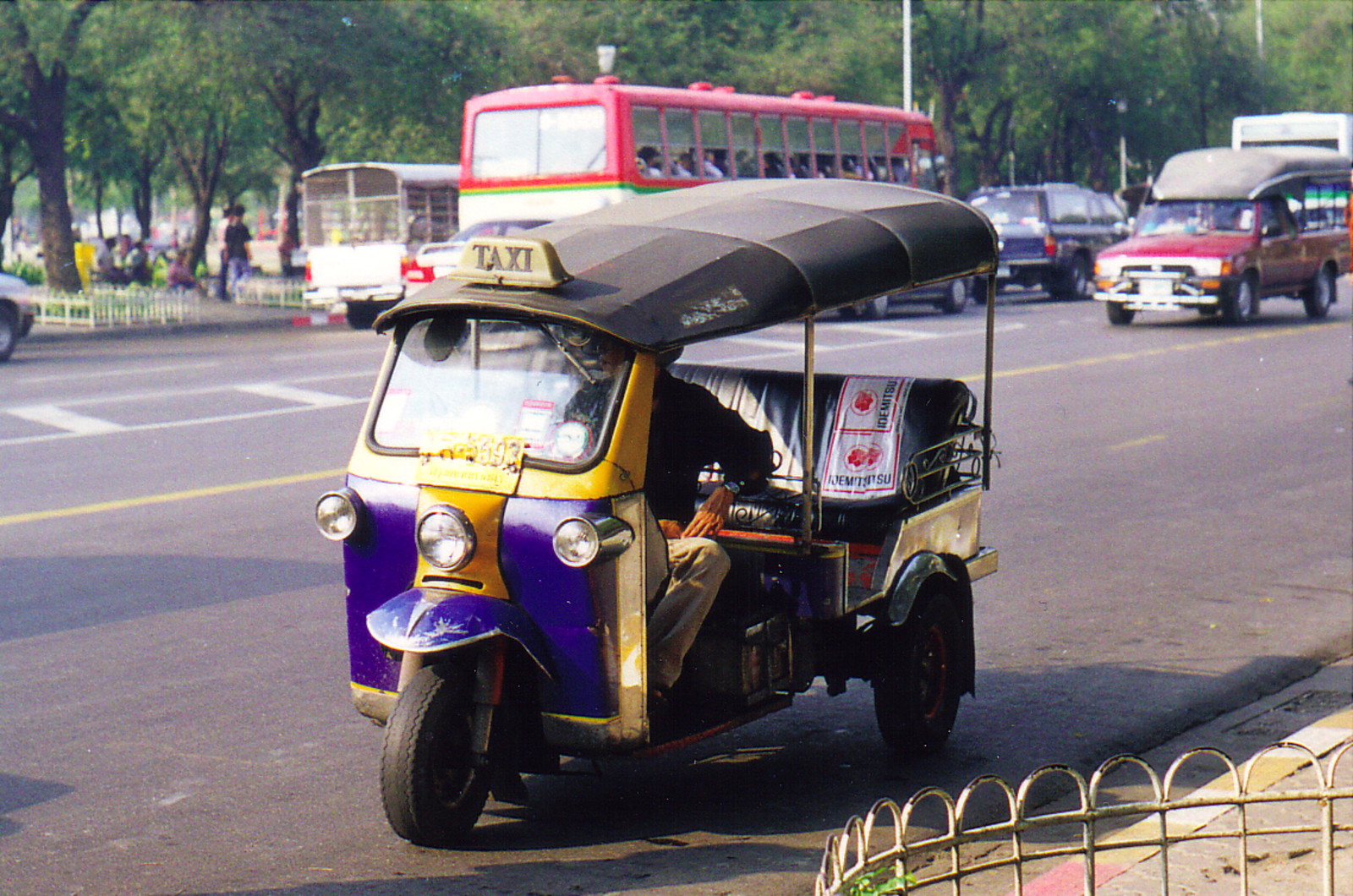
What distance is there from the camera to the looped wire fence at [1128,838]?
3270mm

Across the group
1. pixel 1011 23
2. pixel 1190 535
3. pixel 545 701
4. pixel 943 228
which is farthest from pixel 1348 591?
pixel 1011 23

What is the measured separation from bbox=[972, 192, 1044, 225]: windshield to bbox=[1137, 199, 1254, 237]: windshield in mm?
5290

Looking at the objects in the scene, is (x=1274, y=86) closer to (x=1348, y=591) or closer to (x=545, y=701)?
(x=1348, y=591)

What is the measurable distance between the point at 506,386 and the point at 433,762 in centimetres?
110

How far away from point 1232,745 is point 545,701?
105 inches

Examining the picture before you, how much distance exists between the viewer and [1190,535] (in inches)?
380

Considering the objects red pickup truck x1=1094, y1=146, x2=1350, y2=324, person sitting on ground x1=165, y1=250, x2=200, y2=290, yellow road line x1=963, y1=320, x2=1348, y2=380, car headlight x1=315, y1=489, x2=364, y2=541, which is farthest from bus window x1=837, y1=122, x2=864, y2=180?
car headlight x1=315, y1=489, x2=364, y2=541

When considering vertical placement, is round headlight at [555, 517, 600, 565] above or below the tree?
below

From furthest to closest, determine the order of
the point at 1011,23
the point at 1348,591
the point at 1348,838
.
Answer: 1. the point at 1011,23
2. the point at 1348,591
3. the point at 1348,838

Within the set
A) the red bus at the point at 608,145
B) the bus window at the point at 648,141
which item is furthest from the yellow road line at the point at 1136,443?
the bus window at the point at 648,141

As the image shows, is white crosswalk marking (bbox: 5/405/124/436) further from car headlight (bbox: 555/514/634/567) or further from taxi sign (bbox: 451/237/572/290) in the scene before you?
car headlight (bbox: 555/514/634/567)

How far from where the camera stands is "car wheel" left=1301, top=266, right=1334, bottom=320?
24750mm

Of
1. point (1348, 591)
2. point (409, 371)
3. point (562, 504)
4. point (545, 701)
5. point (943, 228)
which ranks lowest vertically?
point (1348, 591)

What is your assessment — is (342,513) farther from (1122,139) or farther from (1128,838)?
(1122,139)
